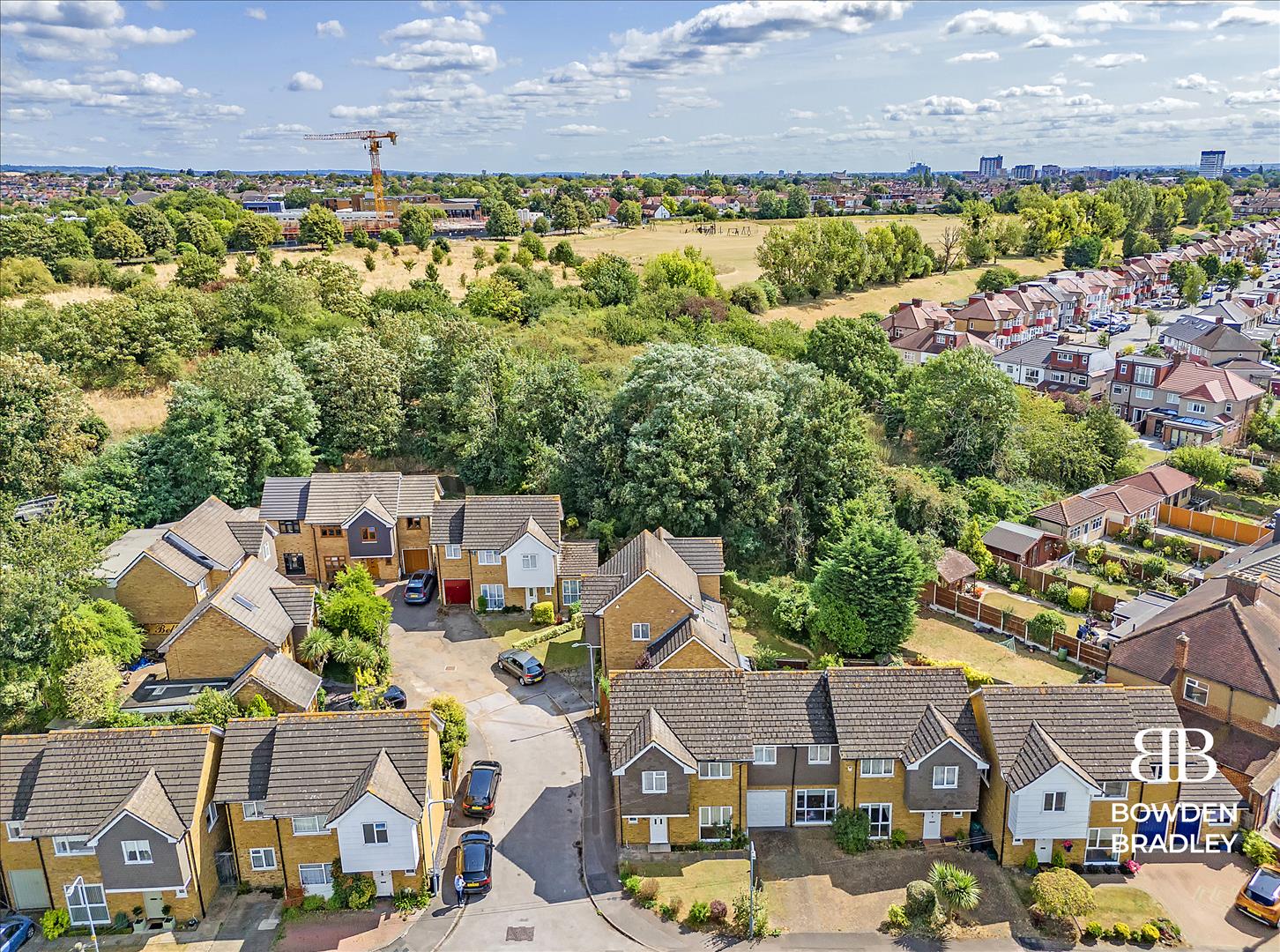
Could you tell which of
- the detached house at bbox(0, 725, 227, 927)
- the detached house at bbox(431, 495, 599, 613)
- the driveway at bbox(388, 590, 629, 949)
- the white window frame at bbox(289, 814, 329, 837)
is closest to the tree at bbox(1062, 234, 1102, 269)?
the detached house at bbox(431, 495, 599, 613)

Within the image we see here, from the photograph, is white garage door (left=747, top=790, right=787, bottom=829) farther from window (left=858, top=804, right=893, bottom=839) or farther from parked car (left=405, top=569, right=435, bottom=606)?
parked car (left=405, top=569, right=435, bottom=606)

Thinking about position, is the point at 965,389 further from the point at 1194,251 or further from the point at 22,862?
the point at 1194,251

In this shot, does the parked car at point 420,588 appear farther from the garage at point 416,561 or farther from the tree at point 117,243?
the tree at point 117,243

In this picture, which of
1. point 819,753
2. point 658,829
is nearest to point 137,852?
point 658,829

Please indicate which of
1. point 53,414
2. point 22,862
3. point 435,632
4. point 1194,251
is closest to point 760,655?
point 435,632

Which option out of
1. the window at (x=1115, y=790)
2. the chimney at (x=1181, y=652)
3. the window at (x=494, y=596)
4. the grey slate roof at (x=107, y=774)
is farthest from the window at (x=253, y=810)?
the chimney at (x=1181, y=652)

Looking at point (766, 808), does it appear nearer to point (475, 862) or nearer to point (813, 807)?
point (813, 807)

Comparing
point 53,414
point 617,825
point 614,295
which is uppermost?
point 614,295
